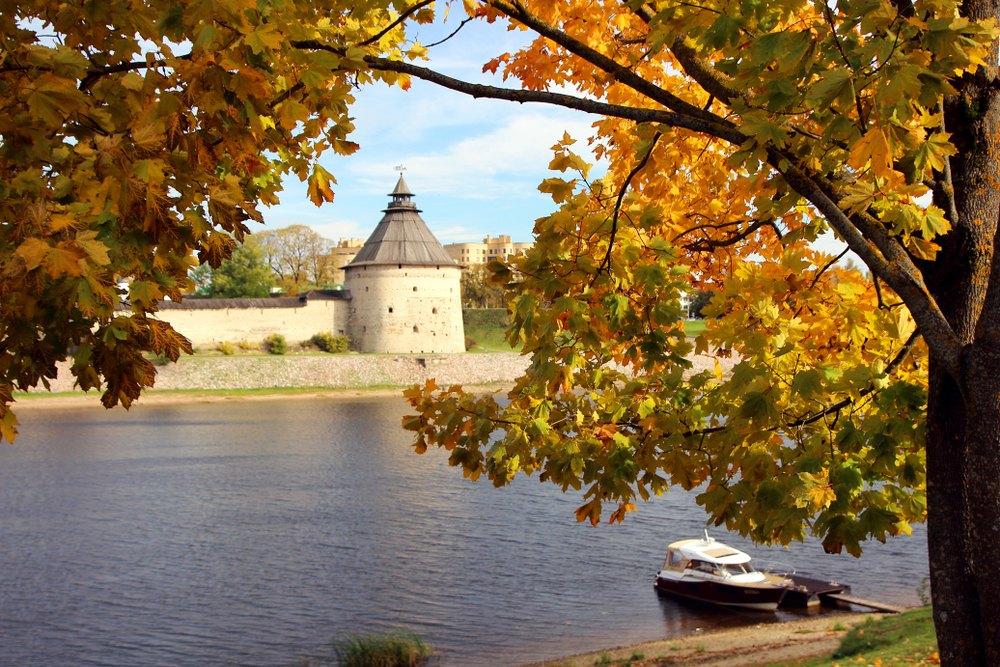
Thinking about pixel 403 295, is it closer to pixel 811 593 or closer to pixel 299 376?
pixel 299 376

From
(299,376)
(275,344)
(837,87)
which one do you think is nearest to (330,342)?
(275,344)

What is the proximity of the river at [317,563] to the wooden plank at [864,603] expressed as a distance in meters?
0.54

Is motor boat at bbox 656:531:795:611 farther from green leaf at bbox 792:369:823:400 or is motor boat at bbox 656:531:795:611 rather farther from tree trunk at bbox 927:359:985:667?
green leaf at bbox 792:369:823:400

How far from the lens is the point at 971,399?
2441mm

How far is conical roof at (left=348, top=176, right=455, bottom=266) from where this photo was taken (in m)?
51.9

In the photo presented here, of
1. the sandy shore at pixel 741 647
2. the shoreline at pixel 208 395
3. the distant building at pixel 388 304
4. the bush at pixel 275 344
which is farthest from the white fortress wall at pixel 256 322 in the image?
the sandy shore at pixel 741 647

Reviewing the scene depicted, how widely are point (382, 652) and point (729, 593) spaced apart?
601 cm

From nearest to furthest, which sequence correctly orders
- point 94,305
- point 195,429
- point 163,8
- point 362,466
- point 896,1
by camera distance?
point 94,305 → point 163,8 → point 896,1 → point 362,466 → point 195,429

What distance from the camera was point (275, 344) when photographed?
1825 inches

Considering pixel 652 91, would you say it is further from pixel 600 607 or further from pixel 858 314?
pixel 600 607

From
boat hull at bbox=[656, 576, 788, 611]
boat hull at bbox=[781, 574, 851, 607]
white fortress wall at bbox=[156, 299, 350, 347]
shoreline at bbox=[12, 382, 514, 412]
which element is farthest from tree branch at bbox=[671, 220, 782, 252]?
white fortress wall at bbox=[156, 299, 350, 347]

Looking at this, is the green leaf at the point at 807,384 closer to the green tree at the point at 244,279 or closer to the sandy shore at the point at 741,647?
the sandy shore at the point at 741,647

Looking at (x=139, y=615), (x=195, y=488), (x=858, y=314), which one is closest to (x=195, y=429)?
(x=195, y=488)

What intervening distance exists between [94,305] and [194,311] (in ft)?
157
